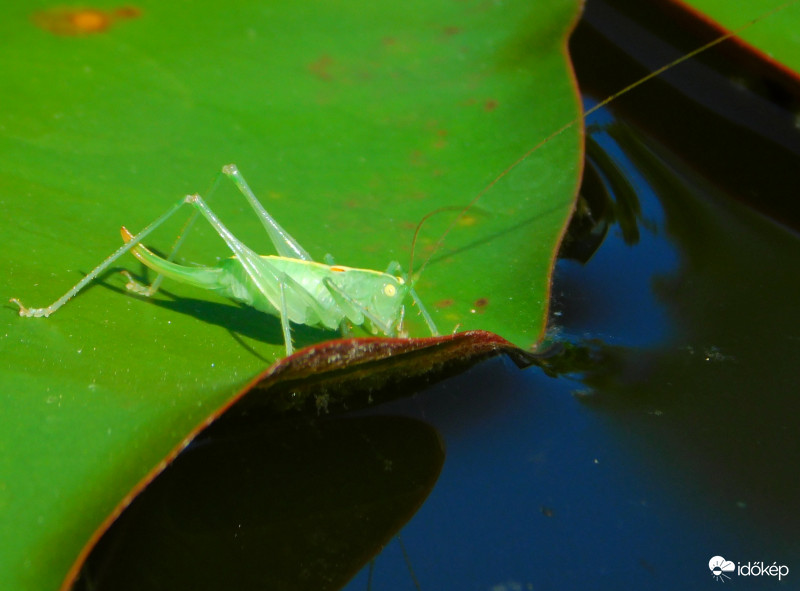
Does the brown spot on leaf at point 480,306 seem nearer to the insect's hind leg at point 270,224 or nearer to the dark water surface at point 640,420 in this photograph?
the dark water surface at point 640,420

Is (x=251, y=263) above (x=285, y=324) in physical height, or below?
above

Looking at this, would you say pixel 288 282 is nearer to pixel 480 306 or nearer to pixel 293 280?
pixel 293 280

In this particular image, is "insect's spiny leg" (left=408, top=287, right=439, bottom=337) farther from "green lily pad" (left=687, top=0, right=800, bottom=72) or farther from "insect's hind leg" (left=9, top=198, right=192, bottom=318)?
"green lily pad" (left=687, top=0, right=800, bottom=72)

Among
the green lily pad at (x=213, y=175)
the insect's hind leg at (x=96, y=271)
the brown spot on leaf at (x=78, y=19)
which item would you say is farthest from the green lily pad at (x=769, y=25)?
the brown spot on leaf at (x=78, y=19)
